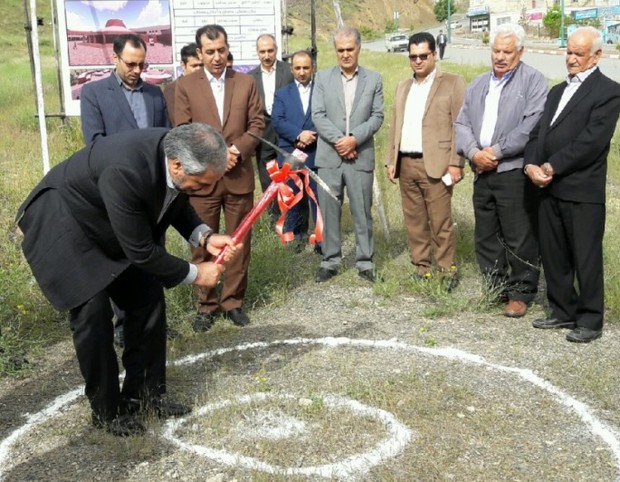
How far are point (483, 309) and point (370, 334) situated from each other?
103 centimetres

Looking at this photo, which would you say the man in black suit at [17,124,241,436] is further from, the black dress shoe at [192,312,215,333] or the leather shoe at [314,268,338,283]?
the leather shoe at [314,268,338,283]

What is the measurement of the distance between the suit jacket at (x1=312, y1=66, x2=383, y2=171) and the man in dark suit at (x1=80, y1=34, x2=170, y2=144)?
179cm

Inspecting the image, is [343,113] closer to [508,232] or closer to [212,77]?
[212,77]

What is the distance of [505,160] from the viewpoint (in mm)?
6309

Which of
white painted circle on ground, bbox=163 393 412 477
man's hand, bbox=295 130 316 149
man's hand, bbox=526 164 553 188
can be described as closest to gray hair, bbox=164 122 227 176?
white painted circle on ground, bbox=163 393 412 477

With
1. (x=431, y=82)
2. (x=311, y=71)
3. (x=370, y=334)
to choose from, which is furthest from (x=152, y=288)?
(x=311, y=71)

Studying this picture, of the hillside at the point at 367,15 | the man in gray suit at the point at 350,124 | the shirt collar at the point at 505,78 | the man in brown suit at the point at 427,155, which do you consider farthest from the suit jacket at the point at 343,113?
the hillside at the point at 367,15

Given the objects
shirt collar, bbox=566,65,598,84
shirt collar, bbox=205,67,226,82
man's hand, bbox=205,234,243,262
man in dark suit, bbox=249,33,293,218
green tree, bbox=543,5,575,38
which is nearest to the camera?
man's hand, bbox=205,234,243,262

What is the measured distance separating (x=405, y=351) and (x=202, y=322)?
5.27ft

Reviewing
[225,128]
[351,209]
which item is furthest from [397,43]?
[225,128]

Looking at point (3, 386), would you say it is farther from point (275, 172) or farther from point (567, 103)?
point (567, 103)

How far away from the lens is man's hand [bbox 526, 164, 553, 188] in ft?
19.1

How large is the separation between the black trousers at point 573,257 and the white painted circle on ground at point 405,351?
34.3 inches

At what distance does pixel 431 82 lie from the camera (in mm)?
7027
